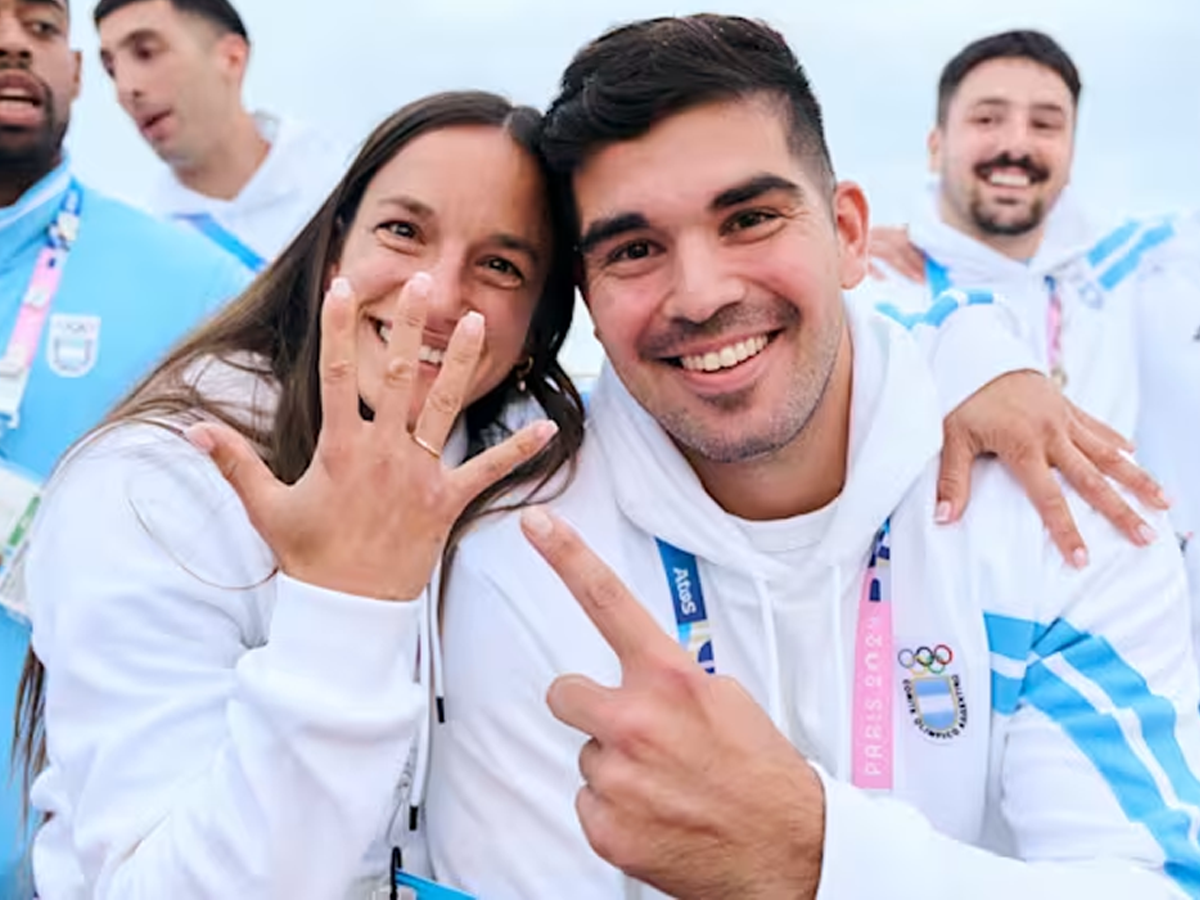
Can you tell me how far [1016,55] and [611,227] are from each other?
11.0 ft

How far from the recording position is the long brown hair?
194 centimetres

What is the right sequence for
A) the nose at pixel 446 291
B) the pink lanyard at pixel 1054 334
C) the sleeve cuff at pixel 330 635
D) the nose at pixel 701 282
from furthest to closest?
the pink lanyard at pixel 1054 334
the nose at pixel 446 291
the nose at pixel 701 282
the sleeve cuff at pixel 330 635

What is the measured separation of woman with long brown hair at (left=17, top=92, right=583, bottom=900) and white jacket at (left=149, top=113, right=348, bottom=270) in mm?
2644

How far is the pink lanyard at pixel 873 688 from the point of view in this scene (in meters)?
1.81

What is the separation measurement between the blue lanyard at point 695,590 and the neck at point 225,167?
344cm

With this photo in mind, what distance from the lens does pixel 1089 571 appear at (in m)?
Answer: 1.84

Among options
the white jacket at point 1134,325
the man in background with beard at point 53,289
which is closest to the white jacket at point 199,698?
the man in background with beard at point 53,289

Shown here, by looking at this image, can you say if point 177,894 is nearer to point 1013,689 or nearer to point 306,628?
point 306,628

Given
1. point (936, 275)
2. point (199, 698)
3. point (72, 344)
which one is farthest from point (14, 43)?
point (936, 275)

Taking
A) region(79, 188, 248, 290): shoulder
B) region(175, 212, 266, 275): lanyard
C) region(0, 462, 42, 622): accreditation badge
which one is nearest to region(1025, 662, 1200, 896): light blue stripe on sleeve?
region(0, 462, 42, 622): accreditation badge

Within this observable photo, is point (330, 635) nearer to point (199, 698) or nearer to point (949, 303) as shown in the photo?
point (199, 698)

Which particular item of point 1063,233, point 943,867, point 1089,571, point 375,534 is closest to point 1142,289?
point 1063,233

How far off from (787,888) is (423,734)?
0.56 meters

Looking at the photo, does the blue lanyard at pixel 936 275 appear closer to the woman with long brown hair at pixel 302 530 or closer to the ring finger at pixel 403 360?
the woman with long brown hair at pixel 302 530
